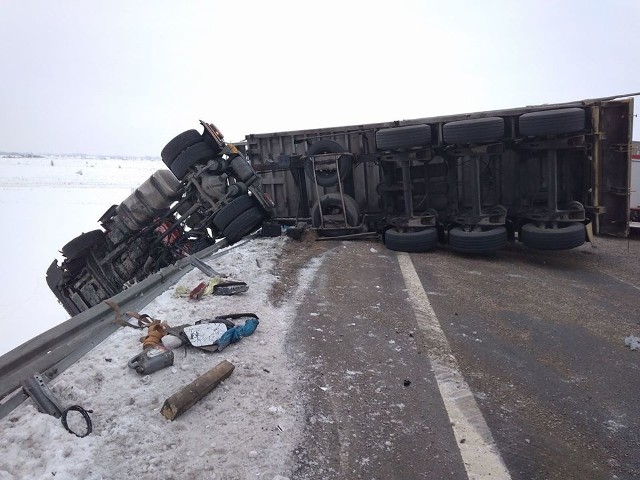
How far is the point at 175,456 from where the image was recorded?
2055 millimetres

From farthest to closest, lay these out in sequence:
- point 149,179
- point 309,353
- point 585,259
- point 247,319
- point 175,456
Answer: point 149,179
point 585,259
point 247,319
point 309,353
point 175,456

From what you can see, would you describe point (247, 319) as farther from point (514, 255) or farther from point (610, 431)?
point (514, 255)

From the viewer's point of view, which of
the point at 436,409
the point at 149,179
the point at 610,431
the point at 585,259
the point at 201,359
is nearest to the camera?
the point at 610,431

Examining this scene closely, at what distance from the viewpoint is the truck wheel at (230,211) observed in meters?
7.38

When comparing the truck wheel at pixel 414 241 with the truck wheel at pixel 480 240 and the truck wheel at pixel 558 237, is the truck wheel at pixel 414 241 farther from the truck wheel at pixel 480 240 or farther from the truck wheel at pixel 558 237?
the truck wheel at pixel 558 237

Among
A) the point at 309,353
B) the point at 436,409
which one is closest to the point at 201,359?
the point at 309,353

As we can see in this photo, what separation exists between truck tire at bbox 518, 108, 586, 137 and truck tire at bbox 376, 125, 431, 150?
1.32m

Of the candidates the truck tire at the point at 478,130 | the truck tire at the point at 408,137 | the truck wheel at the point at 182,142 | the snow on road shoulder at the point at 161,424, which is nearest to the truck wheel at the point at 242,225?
the truck wheel at the point at 182,142

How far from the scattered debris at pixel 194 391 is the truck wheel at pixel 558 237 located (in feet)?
16.1

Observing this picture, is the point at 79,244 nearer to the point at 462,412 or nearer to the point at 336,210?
the point at 336,210

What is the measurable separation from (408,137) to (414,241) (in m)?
1.55

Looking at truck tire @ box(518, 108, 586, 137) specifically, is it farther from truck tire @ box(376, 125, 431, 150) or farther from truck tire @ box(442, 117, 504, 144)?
truck tire @ box(376, 125, 431, 150)

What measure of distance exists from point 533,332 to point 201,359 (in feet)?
8.82

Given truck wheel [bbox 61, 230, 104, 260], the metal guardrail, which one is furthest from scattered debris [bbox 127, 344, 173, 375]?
truck wheel [bbox 61, 230, 104, 260]
